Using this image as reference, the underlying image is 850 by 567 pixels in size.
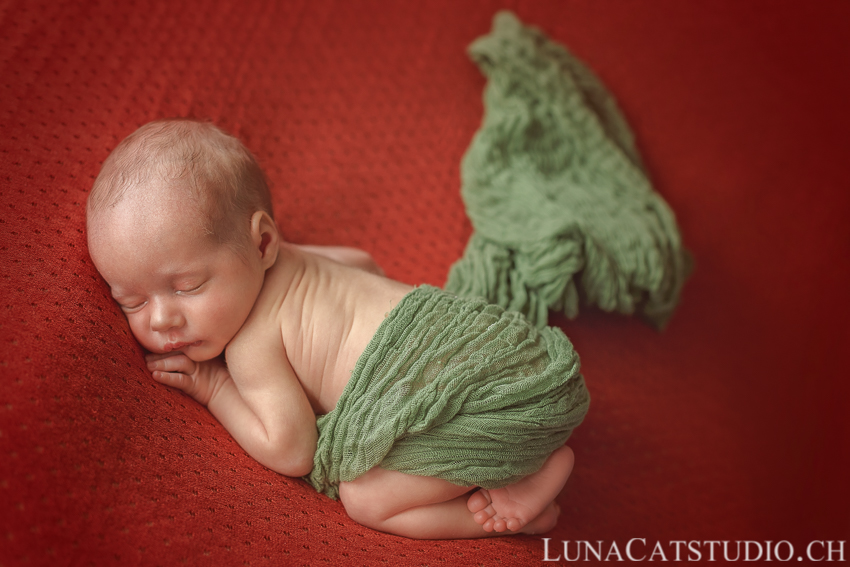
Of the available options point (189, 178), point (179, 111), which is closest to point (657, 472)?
point (189, 178)

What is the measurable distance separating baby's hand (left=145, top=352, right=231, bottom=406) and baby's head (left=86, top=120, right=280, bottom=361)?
2 cm

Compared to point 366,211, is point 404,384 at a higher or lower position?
lower

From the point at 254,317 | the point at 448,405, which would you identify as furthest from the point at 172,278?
the point at 448,405

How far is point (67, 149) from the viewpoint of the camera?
3.22 feet

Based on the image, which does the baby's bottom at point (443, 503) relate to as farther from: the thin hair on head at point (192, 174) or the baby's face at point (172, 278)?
the thin hair on head at point (192, 174)

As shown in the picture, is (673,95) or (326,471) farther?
(673,95)

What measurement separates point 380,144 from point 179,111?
0.44 meters

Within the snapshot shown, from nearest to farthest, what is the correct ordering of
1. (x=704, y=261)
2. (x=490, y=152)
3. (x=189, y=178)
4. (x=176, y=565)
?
(x=176, y=565) < (x=189, y=178) < (x=490, y=152) < (x=704, y=261)

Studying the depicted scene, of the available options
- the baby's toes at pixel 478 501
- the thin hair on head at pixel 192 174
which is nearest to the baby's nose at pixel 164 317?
the thin hair on head at pixel 192 174

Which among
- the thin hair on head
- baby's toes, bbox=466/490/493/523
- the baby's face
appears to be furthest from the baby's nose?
baby's toes, bbox=466/490/493/523

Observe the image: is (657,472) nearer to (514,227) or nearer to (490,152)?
(514,227)

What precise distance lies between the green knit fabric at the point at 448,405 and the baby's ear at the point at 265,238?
8.4 inches

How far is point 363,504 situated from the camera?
2.92 ft

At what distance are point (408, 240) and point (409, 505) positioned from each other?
615 mm
